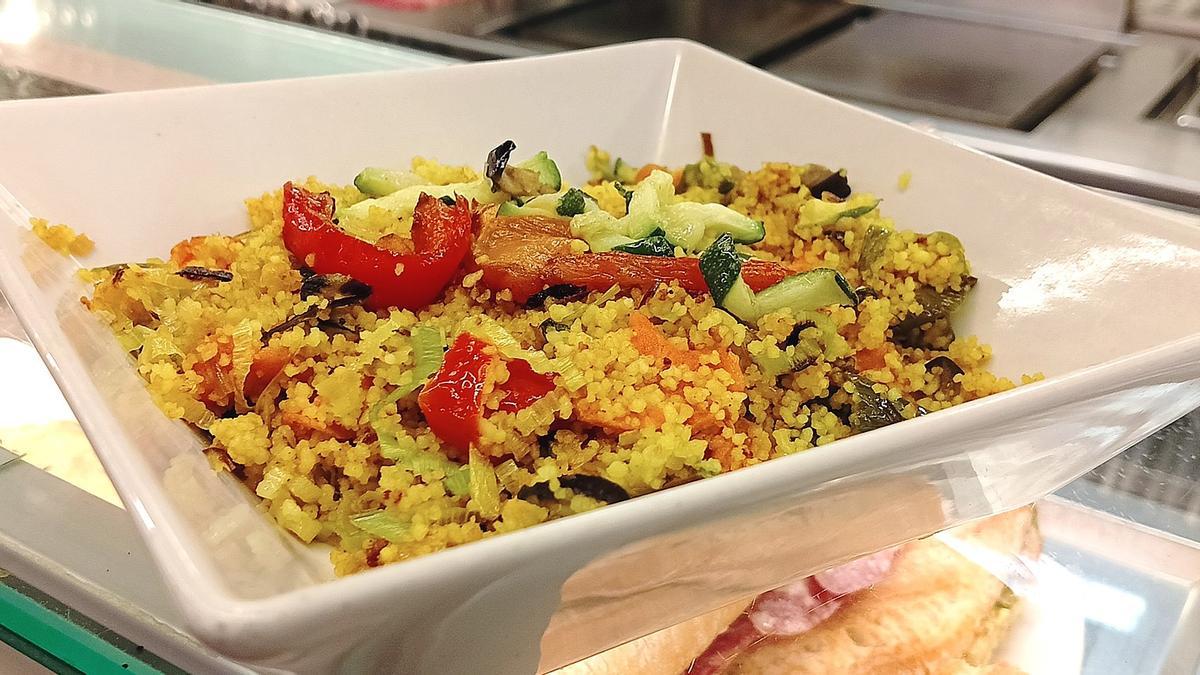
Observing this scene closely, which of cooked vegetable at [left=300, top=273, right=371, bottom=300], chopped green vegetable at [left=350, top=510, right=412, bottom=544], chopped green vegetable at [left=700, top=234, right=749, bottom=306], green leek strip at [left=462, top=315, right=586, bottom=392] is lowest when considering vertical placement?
chopped green vegetable at [left=350, top=510, right=412, bottom=544]

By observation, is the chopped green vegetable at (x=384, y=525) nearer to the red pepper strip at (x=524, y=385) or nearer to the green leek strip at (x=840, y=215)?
the red pepper strip at (x=524, y=385)

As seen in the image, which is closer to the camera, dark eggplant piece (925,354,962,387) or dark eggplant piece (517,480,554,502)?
dark eggplant piece (517,480,554,502)

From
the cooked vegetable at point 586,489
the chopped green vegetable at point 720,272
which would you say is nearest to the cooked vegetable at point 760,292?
the chopped green vegetable at point 720,272

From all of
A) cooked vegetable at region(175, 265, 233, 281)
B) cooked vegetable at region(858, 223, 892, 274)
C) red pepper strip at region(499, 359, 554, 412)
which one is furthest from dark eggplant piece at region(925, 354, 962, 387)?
cooked vegetable at region(175, 265, 233, 281)

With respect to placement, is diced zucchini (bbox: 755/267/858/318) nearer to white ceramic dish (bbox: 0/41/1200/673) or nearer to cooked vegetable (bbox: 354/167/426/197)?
white ceramic dish (bbox: 0/41/1200/673)

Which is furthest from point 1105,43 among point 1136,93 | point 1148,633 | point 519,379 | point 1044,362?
point 519,379

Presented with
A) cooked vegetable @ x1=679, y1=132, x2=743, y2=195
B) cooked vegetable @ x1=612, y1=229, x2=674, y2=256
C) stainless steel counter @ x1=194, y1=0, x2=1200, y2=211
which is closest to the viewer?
cooked vegetable @ x1=612, y1=229, x2=674, y2=256

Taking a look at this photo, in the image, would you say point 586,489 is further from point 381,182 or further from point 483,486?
point 381,182
